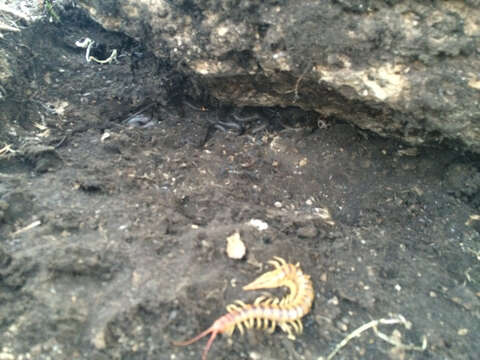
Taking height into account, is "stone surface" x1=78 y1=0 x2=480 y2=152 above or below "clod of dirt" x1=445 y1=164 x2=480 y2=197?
above

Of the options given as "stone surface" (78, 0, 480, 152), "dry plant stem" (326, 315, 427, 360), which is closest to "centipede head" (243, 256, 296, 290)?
"dry plant stem" (326, 315, 427, 360)

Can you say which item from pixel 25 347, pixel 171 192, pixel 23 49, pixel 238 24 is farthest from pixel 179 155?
pixel 23 49

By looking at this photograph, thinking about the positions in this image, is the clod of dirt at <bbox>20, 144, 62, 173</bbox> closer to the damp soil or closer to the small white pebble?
the damp soil

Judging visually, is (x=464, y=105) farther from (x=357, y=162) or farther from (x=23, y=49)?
(x=23, y=49)

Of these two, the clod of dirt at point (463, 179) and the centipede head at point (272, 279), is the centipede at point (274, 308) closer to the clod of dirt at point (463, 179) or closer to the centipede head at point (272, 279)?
the centipede head at point (272, 279)

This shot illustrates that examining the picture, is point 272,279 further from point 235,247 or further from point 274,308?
point 235,247

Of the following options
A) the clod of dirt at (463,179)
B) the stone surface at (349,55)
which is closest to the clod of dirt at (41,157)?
the stone surface at (349,55)

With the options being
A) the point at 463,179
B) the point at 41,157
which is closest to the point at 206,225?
the point at 41,157
